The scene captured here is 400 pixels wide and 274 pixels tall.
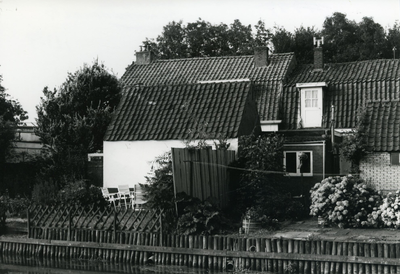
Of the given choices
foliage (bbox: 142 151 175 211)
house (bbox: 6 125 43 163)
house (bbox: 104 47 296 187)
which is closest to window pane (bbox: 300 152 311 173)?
house (bbox: 104 47 296 187)

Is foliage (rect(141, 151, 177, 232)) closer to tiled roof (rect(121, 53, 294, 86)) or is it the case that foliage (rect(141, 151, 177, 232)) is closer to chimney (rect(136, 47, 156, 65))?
tiled roof (rect(121, 53, 294, 86))

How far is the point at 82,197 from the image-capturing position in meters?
22.4

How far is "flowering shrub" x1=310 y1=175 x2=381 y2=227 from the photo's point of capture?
62.3ft

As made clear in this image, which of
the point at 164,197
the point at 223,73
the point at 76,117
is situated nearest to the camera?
the point at 164,197

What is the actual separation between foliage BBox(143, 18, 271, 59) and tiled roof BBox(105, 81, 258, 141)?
25.5 metres

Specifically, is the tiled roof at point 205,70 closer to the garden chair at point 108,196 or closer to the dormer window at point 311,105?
the dormer window at point 311,105

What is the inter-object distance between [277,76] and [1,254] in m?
19.1

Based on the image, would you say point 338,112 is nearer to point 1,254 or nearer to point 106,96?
point 106,96

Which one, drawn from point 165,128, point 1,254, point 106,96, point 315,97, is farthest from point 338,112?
point 1,254

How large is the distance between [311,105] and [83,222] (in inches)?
626

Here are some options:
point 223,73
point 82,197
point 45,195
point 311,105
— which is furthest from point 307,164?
point 223,73

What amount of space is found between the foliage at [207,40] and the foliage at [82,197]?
30.2 metres

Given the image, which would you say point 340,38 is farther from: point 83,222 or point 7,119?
point 83,222

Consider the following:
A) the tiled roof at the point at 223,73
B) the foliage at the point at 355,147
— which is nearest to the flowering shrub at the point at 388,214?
the foliage at the point at 355,147
